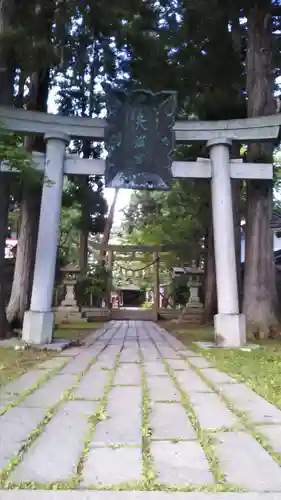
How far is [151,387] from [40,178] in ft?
12.8

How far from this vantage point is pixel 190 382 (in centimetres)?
380

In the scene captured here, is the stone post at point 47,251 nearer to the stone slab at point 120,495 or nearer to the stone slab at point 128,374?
the stone slab at point 128,374

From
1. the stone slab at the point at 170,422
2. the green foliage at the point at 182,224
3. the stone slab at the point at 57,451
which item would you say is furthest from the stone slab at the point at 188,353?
the green foliage at the point at 182,224

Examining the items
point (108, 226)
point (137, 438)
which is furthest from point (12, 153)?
point (108, 226)

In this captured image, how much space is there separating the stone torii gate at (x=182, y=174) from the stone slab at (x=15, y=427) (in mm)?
3676

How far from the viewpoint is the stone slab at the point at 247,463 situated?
68.1 inches

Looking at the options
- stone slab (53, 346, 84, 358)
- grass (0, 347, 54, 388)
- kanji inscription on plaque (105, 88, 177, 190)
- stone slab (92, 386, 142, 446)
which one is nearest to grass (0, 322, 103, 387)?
grass (0, 347, 54, 388)

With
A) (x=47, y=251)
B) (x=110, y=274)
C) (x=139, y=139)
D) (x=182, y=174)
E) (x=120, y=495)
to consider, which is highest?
(x=139, y=139)

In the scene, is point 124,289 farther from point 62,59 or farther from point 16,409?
point 16,409

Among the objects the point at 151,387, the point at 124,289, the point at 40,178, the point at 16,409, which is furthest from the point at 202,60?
the point at 124,289

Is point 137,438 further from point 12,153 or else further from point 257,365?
point 12,153

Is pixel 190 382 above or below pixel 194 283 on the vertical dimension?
below

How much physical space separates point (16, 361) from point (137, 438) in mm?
2913

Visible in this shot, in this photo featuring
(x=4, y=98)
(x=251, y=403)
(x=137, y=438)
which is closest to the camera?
(x=137, y=438)
